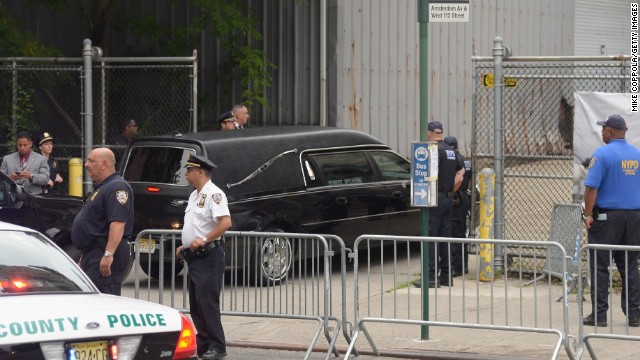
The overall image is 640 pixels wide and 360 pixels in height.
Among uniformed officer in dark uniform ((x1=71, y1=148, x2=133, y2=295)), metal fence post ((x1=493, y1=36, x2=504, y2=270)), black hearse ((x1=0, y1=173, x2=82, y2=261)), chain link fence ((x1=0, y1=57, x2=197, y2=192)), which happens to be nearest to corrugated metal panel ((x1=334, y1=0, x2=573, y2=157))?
chain link fence ((x1=0, y1=57, x2=197, y2=192))

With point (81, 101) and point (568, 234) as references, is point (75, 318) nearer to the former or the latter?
point (568, 234)

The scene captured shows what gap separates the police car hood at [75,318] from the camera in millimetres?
6051

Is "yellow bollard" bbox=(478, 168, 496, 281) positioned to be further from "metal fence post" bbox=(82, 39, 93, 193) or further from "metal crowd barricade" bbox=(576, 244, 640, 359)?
"metal fence post" bbox=(82, 39, 93, 193)

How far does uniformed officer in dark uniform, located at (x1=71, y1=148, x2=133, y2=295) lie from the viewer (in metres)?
9.01

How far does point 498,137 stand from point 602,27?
1592 centimetres

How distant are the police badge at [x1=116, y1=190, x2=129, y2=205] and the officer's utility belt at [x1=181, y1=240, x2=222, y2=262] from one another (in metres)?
0.59

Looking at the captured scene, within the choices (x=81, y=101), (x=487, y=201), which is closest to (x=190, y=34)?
(x=81, y=101)

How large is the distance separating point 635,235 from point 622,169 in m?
0.59

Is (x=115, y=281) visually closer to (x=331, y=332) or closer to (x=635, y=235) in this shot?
(x=331, y=332)

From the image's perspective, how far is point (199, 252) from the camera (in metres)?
9.12

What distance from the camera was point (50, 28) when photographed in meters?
21.8

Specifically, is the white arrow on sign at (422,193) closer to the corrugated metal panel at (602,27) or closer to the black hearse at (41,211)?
the black hearse at (41,211)

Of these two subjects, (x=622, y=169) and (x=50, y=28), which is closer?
(x=622, y=169)

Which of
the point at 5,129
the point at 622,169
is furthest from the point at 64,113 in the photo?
the point at 622,169
